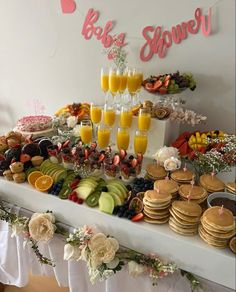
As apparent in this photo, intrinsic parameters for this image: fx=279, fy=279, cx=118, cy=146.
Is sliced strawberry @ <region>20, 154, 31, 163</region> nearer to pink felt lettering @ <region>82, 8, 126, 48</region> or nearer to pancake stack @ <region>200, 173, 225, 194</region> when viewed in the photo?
pancake stack @ <region>200, 173, 225, 194</region>

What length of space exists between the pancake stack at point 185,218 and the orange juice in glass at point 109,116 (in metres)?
0.82

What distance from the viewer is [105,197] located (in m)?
1.31

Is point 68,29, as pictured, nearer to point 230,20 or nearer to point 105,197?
point 230,20

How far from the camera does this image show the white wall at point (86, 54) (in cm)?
184

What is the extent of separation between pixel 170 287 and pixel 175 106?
1089 mm

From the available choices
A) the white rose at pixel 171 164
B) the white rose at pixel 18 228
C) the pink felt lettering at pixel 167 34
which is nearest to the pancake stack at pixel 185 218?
the white rose at pixel 171 164

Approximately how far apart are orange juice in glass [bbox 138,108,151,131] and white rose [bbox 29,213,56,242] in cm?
78

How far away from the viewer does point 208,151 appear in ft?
5.16

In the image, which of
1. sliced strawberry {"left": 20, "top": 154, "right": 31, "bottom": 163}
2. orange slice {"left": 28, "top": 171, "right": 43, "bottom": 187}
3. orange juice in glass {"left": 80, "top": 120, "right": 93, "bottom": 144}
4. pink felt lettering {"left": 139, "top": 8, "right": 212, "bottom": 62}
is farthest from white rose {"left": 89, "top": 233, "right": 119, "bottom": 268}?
pink felt lettering {"left": 139, "top": 8, "right": 212, "bottom": 62}

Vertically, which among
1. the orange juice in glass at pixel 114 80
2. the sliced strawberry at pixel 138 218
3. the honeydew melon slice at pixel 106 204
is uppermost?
the orange juice in glass at pixel 114 80

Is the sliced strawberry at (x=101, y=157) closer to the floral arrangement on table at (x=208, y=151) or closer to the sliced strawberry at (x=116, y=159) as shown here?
the sliced strawberry at (x=116, y=159)

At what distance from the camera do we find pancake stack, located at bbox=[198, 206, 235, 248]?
41.6 inches

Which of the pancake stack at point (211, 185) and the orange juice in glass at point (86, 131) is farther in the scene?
the orange juice in glass at point (86, 131)

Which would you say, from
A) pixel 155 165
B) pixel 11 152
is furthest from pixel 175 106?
pixel 11 152
